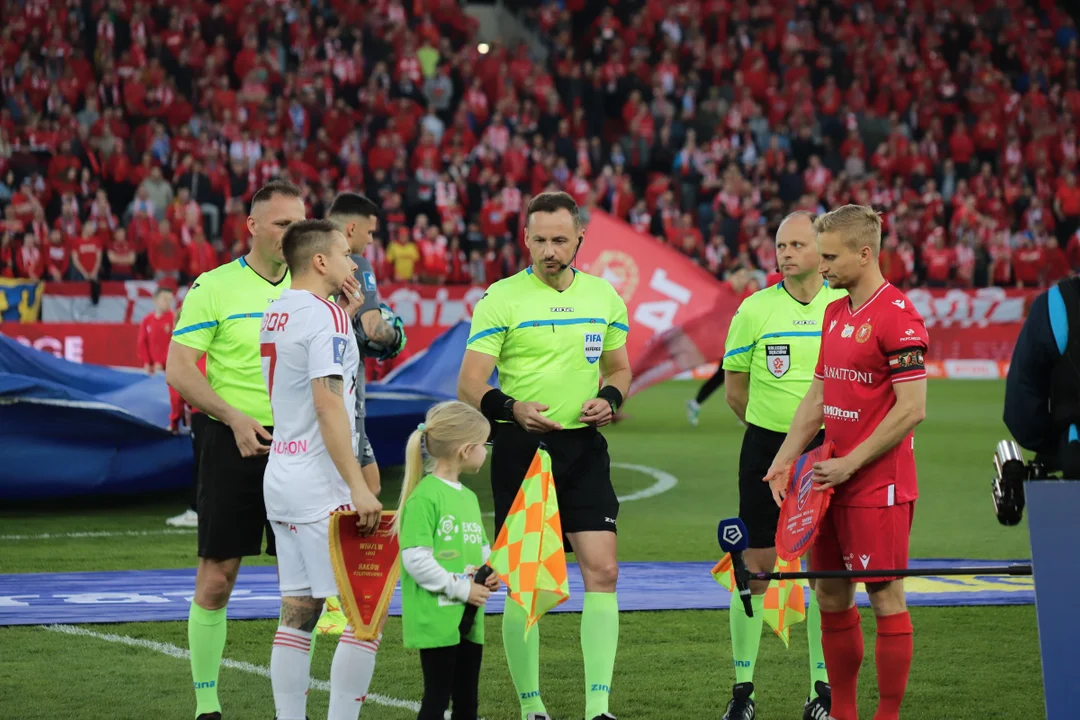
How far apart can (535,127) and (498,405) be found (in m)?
23.3

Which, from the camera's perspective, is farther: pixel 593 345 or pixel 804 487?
pixel 593 345

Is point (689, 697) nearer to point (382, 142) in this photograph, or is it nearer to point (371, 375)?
point (371, 375)

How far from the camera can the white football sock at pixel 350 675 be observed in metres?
4.88

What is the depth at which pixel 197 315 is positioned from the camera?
19.0ft

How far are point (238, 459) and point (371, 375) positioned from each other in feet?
28.1

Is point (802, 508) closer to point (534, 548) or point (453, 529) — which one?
point (534, 548)

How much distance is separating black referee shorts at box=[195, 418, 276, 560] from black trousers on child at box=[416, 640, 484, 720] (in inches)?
42.3

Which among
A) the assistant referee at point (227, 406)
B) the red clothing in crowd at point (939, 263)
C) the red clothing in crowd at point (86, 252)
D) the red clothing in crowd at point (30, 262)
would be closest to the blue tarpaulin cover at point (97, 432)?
the assistant referee at point (227, 406)

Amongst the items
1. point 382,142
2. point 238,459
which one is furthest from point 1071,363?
point 382,142

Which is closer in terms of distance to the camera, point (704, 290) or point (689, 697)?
point (689, 697)

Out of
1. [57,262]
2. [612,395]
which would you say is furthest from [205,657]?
[57,262]

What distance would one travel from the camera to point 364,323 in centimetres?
640

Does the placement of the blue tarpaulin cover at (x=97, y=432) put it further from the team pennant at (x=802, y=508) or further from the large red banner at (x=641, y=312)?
the team pennant at (x=802, y=508)

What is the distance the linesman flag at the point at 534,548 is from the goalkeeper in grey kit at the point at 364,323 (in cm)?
73
